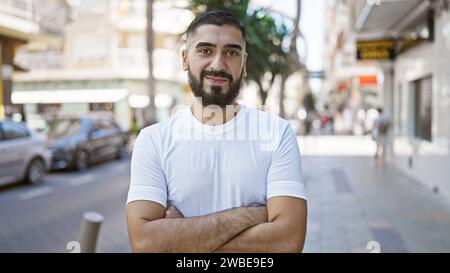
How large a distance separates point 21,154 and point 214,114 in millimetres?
10538

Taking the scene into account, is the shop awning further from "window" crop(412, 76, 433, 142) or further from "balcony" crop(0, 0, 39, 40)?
"window" crop(412, 76, 433, 142)

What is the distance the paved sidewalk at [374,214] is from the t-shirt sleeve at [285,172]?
501mm

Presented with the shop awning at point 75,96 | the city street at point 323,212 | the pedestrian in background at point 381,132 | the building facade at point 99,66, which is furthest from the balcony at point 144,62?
the city street at point 323,212

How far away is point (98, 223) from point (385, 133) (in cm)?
1199

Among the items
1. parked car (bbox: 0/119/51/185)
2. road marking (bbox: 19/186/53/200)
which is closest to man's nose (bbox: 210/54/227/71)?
road marking (bbox: 19/186/53/200)

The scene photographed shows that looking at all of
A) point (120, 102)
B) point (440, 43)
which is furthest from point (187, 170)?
point (120, 102)

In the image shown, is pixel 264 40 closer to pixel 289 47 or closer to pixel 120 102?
pixel 289 47

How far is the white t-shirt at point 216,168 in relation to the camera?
187cm

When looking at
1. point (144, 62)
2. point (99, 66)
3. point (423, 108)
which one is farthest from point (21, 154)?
point (99, 66)

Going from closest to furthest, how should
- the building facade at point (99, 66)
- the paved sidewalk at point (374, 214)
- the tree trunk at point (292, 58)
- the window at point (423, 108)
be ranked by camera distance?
the paved sidewalk at point (374, 214), the tree trunk at point (292, 58), the window at point (423, 108), the building facade at point (99, 66)

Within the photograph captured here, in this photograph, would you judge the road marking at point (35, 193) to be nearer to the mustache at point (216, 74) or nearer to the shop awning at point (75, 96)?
the mustache at point (216, 74)

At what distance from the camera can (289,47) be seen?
782cm

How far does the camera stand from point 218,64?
6.18ft

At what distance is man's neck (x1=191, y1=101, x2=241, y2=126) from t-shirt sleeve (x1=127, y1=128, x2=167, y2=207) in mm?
181
